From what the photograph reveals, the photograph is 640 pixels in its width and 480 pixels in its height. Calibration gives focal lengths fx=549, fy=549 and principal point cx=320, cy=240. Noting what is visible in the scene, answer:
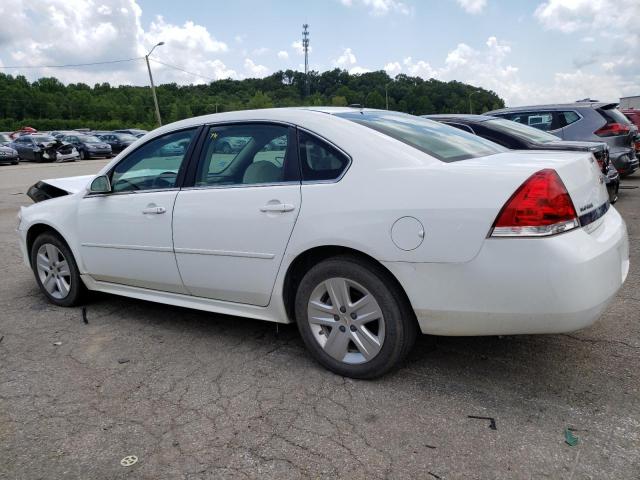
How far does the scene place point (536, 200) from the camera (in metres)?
2.50

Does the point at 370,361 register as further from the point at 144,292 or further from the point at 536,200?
the point at 144,292

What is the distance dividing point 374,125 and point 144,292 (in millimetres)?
2059

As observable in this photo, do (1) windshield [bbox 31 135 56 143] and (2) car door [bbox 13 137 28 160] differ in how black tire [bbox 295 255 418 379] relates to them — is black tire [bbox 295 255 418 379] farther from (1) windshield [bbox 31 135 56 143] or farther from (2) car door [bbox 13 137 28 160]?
(2) car door [bbox 13 137 28 160]

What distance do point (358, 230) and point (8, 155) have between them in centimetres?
2878

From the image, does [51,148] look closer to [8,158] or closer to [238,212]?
[8,158]

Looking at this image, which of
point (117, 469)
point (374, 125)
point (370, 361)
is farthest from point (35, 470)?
point (374, 125)

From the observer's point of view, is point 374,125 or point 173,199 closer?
point 374,125

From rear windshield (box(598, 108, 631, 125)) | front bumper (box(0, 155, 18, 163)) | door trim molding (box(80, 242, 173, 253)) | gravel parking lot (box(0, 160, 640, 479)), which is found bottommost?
front bumper (box(0, 155, 18, 163))

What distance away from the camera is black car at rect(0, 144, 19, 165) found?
2652 centimetres

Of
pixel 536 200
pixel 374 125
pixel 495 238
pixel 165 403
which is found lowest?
pixel 165 403

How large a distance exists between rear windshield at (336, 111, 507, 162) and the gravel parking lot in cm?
→ 121

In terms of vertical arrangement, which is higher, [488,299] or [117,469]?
[488,299]

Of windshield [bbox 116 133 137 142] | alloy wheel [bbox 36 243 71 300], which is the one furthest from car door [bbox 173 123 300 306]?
windshield [bbox 116 133 137 142]

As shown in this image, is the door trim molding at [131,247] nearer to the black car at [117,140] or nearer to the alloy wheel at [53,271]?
the alloy wheel at [53,271]
